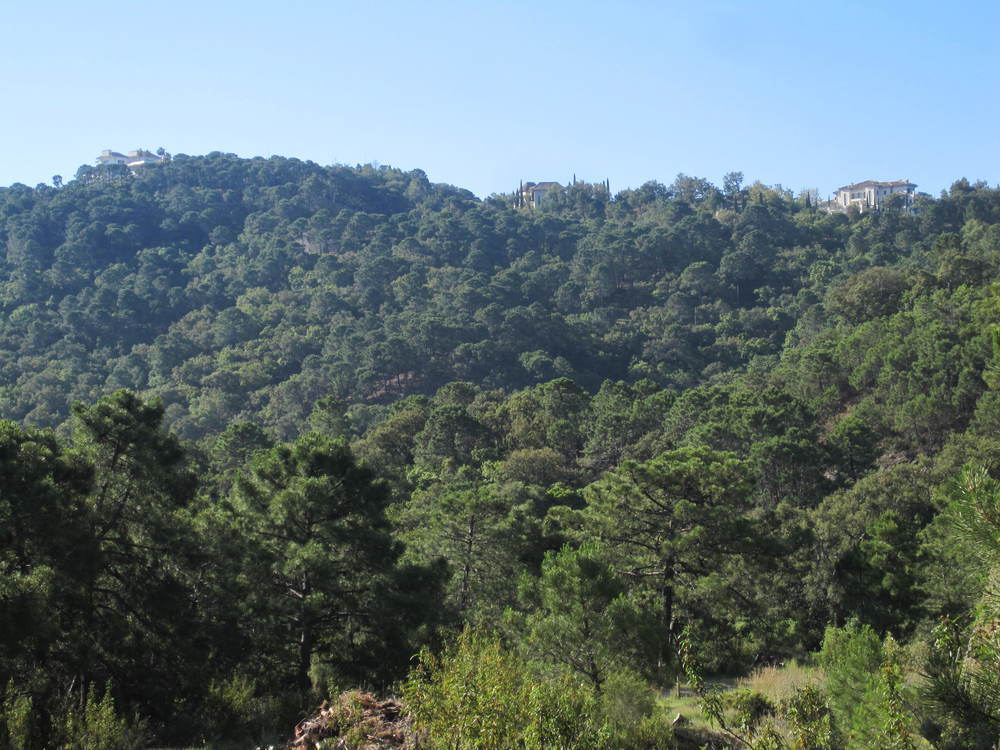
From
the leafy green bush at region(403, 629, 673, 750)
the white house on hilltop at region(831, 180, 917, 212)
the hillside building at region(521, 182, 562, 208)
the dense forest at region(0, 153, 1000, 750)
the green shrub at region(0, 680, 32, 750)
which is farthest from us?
the hillside building at region(521, 182, 562, 208)

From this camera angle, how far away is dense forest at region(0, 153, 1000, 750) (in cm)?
756

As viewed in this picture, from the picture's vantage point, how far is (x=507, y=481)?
3097 cm

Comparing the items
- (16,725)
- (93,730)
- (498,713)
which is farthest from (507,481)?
(498,713)

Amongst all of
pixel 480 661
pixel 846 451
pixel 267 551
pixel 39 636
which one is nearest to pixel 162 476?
pixel 267 551

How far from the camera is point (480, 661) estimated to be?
6719 mm

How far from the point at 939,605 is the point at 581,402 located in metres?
26.1

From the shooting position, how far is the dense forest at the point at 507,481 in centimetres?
756

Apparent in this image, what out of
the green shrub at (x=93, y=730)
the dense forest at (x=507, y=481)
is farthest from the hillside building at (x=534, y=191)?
Result: the green shrub at (x=93, y=730)

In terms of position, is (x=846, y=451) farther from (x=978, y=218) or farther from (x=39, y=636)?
(x=978, y=218)

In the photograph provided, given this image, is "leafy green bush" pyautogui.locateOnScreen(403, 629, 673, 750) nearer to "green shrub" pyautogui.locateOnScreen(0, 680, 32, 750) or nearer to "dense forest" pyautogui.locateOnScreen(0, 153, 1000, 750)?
"dense forest" pyautogui.locateOnScreen(0, 153, 1000, 750)

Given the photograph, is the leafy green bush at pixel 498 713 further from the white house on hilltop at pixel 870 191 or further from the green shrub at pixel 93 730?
the white house on hilltop at pixel 870 191

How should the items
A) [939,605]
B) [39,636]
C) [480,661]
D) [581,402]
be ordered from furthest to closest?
[581,402] < [939,605] < [39,636] < [480,661]

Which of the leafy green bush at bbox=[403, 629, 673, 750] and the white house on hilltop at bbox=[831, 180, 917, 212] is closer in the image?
the leafy green bush at bbox=[403, 629, 673, 750]

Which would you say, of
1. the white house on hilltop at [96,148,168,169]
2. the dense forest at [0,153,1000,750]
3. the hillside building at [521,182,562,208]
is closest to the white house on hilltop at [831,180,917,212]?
the dense forest at [0,153,1000,750]
